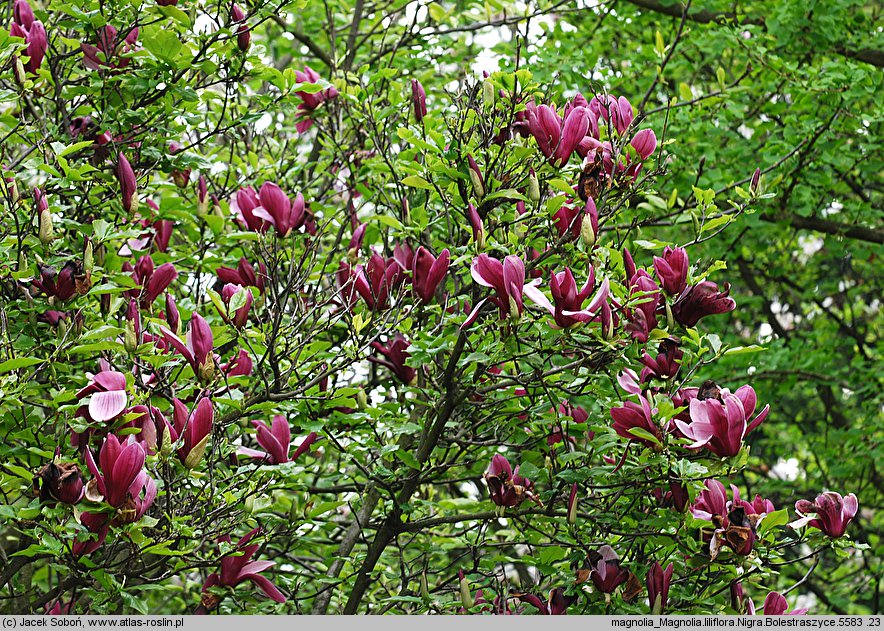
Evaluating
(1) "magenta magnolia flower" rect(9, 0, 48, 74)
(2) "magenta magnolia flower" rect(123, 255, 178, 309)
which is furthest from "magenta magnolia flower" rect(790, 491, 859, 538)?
(1) "magenta magnolia flower" rect(9, 0, 48, 74)

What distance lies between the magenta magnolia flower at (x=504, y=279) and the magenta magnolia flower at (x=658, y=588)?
0.65m

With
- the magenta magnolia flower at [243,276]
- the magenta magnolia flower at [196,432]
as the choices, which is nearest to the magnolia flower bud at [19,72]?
the magenta magnolia flower at [243,276]

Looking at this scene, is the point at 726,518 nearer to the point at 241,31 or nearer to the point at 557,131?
the point at 557,131

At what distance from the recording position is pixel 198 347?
69.6 inches

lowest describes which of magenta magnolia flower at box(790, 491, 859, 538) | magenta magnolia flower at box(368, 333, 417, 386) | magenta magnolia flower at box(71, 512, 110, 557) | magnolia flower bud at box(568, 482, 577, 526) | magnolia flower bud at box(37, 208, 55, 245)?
magenta magnolia flower at box(790, 491, 859, 538)

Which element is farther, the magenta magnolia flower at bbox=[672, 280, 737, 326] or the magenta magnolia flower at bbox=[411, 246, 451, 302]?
the magenta magnolia flower at bbox=[411, 246, 451, 302]

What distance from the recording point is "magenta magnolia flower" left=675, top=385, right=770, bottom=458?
5.61 feet

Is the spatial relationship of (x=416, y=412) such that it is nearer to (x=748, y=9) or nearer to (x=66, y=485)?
(x=66, y=485)

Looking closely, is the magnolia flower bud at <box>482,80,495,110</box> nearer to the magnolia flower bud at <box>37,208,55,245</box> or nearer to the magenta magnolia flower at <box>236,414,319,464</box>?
the magenta magnolia flower at <box>236,414,319,464</box>

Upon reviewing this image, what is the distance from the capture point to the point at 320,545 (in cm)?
262

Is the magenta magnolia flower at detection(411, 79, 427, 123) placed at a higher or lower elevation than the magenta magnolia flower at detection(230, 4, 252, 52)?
lower

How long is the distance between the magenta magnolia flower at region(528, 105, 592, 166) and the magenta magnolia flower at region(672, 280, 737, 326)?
41 centimetres

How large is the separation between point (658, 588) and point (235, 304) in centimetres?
107

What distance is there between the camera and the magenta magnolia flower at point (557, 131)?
199 cm
